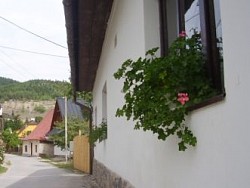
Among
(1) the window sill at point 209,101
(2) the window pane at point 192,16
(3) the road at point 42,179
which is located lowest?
(3) the road at point 42,179

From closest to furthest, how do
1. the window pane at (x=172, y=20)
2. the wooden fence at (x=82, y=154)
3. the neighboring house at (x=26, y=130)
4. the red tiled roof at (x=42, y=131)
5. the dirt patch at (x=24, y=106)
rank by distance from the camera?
1. the window pane at (x=172, y=20)
2. the wooden fence at (x=82, y=154)
3. the red tiled roof at (x=42, y=131)
4. the neighboring house at (x=26, y=130)
5. the dirt patch at (x=24, y=106)

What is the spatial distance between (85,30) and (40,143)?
44845 millimetres

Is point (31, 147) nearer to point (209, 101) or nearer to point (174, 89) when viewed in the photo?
point (174, 89)

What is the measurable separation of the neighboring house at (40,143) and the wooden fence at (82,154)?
2651 centimetres

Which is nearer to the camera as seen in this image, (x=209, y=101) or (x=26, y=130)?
(x=209, y=101)

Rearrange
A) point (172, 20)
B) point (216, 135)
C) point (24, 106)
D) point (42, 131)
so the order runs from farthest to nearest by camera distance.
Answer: point (24, 106)
point (42, 131)
point (172, 20)
point (216, 135)

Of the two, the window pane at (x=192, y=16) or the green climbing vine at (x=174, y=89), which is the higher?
the window pane at (x=192, y=16)

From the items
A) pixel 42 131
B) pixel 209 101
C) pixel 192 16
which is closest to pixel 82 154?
pixel 192 16

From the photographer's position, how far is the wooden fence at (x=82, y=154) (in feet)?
68.8

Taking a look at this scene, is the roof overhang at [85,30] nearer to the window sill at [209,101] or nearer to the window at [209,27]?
the window at [209,27]

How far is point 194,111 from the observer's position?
3.08 m

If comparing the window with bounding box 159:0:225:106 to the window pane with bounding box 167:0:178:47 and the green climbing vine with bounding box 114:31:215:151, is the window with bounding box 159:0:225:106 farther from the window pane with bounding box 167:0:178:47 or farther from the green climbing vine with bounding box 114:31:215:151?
the window pane with bounding box 167:0:178:47

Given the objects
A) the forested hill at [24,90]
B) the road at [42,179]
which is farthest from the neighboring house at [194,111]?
the forested hill at [24,90]

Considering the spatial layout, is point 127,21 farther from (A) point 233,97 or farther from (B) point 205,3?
(A) point 233,97
